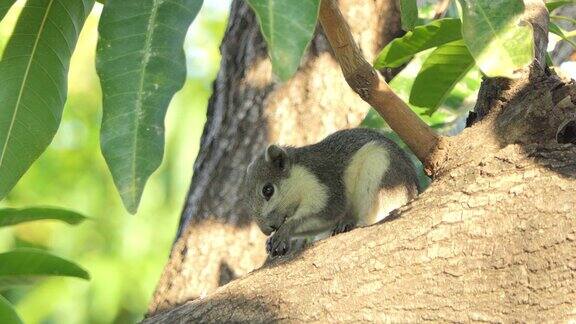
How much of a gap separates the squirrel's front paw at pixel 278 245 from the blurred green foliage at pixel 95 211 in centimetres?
406

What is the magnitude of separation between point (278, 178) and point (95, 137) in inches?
162

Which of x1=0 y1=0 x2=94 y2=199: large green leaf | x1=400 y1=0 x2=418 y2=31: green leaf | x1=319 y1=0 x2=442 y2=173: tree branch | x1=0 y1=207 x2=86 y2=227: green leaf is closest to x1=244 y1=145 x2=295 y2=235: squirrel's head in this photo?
x1=0 y1=207 x2=86 y2=227: green leaf

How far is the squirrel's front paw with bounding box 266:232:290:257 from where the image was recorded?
3.77 m

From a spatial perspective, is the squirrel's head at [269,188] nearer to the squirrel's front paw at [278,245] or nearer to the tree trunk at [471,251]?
the squirrel's front paw at [278,245]

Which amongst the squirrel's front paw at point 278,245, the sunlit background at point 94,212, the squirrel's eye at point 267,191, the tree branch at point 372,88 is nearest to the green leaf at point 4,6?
the tree branch at point 372,88

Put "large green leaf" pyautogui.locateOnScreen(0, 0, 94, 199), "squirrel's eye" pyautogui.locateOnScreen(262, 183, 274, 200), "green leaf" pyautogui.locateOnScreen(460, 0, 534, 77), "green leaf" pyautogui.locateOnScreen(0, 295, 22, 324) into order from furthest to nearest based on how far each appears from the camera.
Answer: "squirrel's eye" pyautogui.locateOnScreen(262, 183, 274, 200)
"green leaf" pyautogui.locateOnScreen(0, 295, 22, 324)
"large green leaf" pyautogui.locateOnScreen(0, 0, 94, 199)
"green leaf" pyautogui.locateOnScreen(460, 0, 534, 77)

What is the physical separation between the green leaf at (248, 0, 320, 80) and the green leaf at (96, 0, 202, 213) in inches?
11.1

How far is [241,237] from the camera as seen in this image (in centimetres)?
439

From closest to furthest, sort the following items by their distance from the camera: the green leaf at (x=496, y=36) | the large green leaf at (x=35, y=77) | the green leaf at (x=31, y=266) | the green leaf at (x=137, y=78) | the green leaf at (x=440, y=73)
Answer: the green leaf at (x=137, y=78), the green leaf at (x=496, y=36), the large green leaf at (x=35, y=77), the green leaf at (x=31, y=266), the green leaf at (x=440, y=73)

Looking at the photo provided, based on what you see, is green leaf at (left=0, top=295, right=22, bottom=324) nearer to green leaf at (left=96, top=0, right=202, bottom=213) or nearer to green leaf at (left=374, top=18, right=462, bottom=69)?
green leaf at (left=96, top=0, right=202, bottom=213)

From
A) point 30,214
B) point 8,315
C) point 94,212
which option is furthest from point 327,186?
point 94,212

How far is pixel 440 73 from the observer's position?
3.38m

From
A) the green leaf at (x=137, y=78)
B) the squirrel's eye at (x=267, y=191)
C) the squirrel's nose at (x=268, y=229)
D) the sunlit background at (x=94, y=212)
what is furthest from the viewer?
the sunlit background at (x=94, y=212)

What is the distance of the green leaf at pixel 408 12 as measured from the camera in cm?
246
